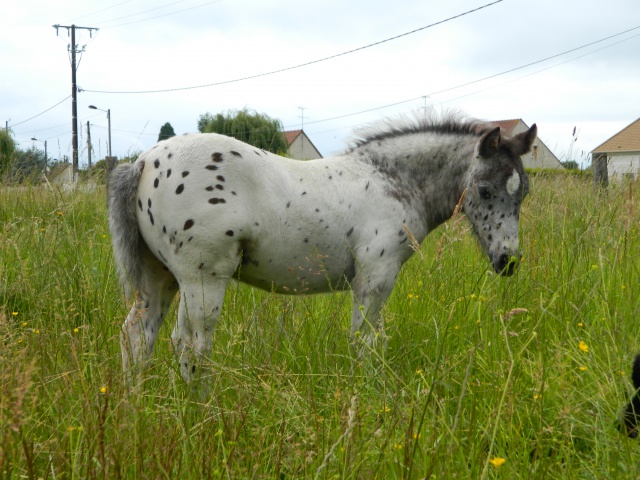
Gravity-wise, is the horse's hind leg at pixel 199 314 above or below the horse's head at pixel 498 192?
below

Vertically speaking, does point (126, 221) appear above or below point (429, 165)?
below

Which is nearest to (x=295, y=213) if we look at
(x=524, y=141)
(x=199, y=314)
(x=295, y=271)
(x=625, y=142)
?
(x=295, y=271)

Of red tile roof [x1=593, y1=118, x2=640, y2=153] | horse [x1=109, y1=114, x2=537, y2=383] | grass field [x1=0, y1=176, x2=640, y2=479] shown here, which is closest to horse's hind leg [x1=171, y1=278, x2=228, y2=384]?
horse [x1=109, y1=114, x2=537, y2=383]

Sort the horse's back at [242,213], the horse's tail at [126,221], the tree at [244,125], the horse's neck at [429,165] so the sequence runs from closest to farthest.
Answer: the horse's back at [242,213], the horse's tail at [126,221], the horse's neck at [429,165], the tree at [244,125]

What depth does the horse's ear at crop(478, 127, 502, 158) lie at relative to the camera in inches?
144

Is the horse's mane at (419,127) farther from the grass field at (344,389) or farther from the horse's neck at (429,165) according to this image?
the grass field at (344,389)

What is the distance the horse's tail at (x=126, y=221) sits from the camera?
125 inches

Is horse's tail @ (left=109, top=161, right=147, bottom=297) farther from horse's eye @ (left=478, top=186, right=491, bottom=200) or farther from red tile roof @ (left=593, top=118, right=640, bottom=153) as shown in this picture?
red tile roof @ (left=593, top=118, right=640, bottom=153)

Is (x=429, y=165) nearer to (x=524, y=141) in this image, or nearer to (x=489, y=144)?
(x=489, y=144)

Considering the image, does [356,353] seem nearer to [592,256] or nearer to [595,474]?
[595,474]

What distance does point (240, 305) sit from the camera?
404cm

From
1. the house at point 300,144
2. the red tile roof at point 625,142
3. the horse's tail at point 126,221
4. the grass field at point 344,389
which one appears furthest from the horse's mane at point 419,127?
the house at point 300,144

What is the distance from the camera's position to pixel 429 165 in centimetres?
395

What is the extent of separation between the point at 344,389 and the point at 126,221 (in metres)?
1.55
